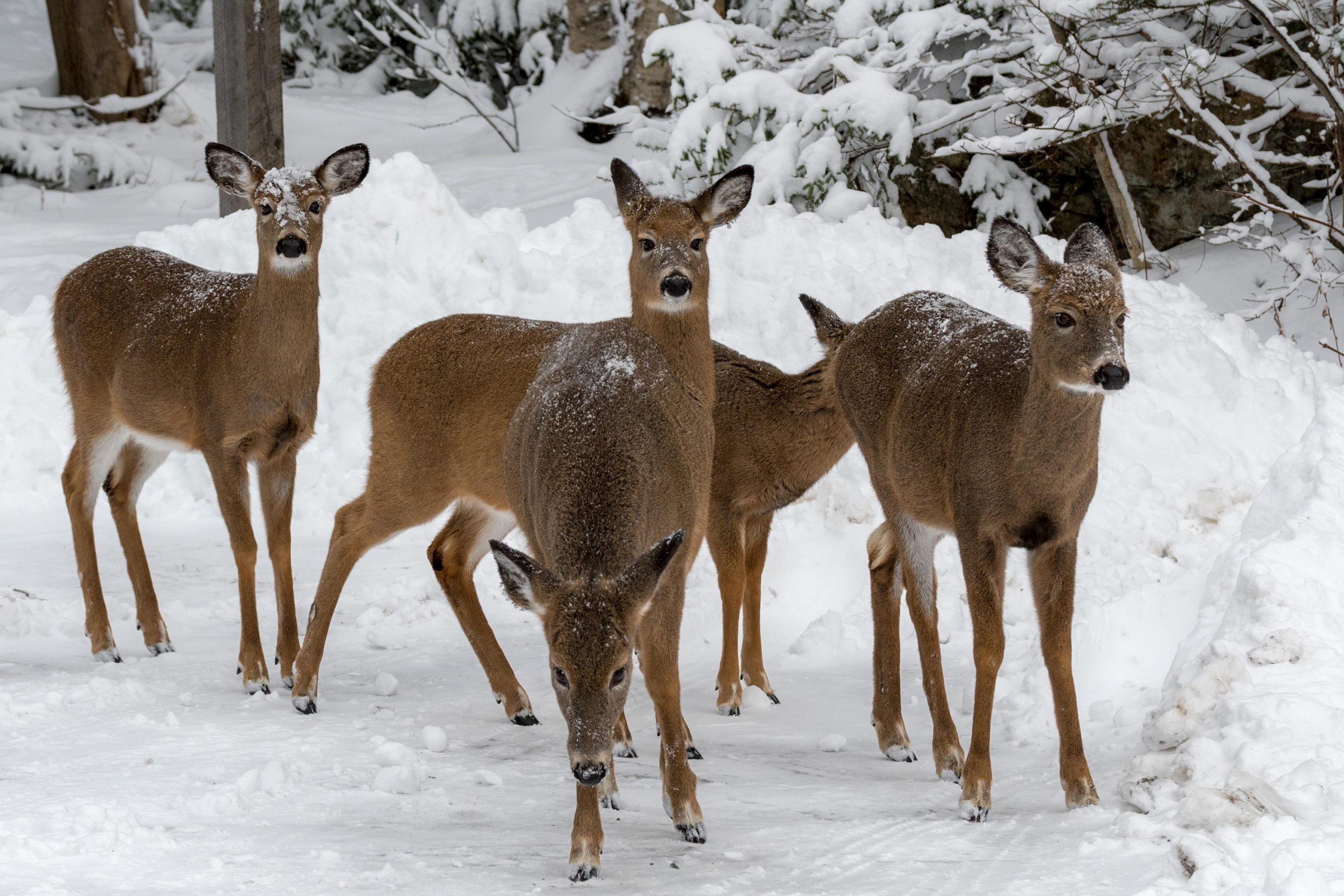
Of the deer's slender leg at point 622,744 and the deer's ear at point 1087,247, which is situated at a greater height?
the deer's ear at point 1087,247

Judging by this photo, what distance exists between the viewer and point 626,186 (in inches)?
263

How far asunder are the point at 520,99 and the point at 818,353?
10529 millimetres

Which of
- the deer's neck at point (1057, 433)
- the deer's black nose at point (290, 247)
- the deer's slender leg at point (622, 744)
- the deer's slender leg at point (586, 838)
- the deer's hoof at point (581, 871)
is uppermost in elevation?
the deer's neck at point (1057, 433)

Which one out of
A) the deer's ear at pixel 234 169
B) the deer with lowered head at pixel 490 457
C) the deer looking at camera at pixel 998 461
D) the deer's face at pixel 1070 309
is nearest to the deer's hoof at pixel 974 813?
the deer looking at camera at pixel 998 461

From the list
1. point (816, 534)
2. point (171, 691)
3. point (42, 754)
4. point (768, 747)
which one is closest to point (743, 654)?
point (768, 747)

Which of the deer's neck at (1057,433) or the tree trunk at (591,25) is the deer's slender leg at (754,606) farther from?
the tree trunk at (591,25)

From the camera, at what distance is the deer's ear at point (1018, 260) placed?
18.4 ft

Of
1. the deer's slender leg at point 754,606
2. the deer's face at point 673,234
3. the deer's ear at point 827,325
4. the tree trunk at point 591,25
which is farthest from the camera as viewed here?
the tree trunk at point 591,25

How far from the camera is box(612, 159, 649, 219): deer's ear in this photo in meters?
6.61

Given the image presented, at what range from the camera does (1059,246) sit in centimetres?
1012

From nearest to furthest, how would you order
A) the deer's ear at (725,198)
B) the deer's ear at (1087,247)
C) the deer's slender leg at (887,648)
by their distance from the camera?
the deer's ear at (1087,247)
the deer's slender leg at (887,648)
the deer's ear at (725,198)

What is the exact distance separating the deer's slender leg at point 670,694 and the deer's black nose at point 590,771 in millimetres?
807

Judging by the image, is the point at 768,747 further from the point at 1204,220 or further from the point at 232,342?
the point at 1204,220

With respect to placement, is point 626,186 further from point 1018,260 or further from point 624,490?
point 624,490
